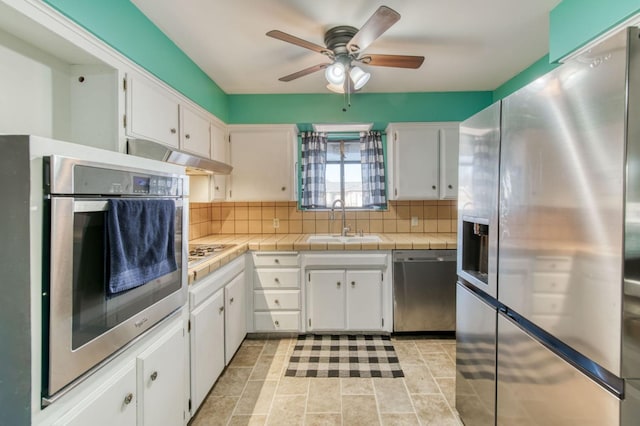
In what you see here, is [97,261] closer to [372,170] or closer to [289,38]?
[289,38]

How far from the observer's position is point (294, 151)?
10.2 feet

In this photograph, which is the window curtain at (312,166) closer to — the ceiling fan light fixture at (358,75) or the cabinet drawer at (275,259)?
the cabinet drawer at (275,259)

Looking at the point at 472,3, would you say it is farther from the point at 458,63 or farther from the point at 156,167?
the point at 156,167

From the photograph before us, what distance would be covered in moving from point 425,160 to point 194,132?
214 centimetres

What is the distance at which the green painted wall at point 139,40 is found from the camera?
4.40ft

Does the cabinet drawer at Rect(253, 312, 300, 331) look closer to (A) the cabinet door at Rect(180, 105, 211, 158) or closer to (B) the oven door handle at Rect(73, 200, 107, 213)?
(A) the cabinet door at Rect(180, 105, 211, 158)

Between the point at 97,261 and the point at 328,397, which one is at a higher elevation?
the point at 97,261

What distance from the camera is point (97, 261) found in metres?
0.89

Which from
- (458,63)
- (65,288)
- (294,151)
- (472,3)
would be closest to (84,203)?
(65,288)

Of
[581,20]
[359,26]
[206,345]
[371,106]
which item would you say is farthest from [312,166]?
[581,20]

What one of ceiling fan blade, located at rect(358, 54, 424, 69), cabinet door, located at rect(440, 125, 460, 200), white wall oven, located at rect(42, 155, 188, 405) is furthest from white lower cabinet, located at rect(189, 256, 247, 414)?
cabinet door, located at rect(440, 125, 460, 200)

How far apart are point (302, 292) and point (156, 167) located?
6.02 feet

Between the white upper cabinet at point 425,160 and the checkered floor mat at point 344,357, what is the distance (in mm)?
1458

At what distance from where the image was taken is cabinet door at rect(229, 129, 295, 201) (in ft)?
9.97
